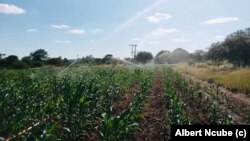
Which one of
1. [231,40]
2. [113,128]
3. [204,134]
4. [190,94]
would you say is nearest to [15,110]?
[113,128]

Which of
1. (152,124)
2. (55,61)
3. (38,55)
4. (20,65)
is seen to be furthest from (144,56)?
(152,124)

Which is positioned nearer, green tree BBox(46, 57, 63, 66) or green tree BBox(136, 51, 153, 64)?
green tree BBox(46, 57, 63, 66)

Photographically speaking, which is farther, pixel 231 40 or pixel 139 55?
pixel 139 55

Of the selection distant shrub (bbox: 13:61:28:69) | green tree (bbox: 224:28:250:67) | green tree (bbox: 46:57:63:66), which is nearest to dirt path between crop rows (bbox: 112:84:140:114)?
green tree (bbox: 224:28:250:67)

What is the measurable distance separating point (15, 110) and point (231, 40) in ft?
135

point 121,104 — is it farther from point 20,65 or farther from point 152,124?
point 20,65

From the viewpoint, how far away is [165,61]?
392ft

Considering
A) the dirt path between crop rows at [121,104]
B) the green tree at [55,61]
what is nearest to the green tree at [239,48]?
the green tree at [55,61]

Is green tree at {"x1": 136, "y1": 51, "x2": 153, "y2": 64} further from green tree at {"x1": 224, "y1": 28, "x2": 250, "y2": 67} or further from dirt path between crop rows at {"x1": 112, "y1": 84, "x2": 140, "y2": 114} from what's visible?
dirt path between crop rows at {"x1": 112, "y1": 84, "x2": 140, "y2": 114}

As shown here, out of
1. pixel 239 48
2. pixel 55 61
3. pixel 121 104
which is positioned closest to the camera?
pixel 121 104

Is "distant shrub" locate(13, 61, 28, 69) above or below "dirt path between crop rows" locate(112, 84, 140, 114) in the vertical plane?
above

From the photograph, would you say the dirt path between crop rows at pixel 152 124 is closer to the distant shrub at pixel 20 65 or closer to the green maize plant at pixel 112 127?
the green maize plant at pixel 112 127

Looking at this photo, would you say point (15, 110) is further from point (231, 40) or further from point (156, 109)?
point (231, 40)

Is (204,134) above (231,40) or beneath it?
beneath
